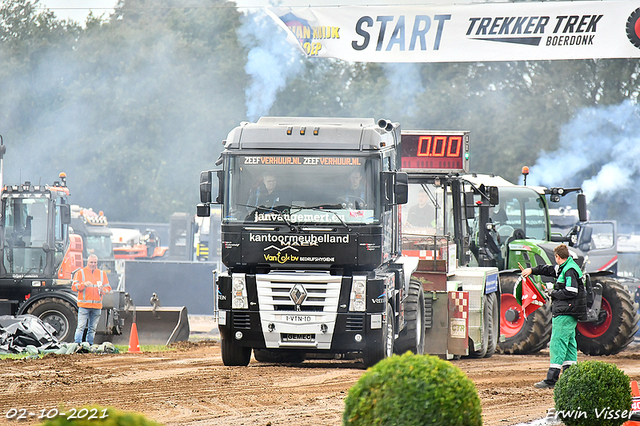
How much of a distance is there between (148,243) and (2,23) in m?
19.3

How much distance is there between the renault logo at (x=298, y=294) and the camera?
11328 millimetres

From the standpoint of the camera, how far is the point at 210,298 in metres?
26.3

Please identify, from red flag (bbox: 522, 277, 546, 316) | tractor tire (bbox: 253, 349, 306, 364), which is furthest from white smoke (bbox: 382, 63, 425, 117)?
red flag (bbox: 522, 277, 546, 316)

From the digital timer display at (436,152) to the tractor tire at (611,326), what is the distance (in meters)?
3.72

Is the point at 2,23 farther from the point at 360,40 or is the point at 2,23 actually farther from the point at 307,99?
the point at 360,40

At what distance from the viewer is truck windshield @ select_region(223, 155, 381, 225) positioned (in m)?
11.3

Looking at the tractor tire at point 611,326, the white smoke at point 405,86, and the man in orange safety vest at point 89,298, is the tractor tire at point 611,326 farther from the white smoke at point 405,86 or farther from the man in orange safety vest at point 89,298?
the white smoke at point 405,86

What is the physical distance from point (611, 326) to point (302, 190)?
766 centimetres

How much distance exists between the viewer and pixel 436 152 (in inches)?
595

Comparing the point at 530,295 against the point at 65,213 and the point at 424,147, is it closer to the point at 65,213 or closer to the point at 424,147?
the point at 424,147

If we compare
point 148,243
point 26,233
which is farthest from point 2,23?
point 26,233

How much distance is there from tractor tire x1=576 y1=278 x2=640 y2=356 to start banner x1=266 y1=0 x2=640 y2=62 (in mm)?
4259

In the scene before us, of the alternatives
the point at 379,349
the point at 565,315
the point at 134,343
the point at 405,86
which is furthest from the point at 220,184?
the point at 405,86

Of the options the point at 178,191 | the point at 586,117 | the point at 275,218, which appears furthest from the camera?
the point at 178,191
